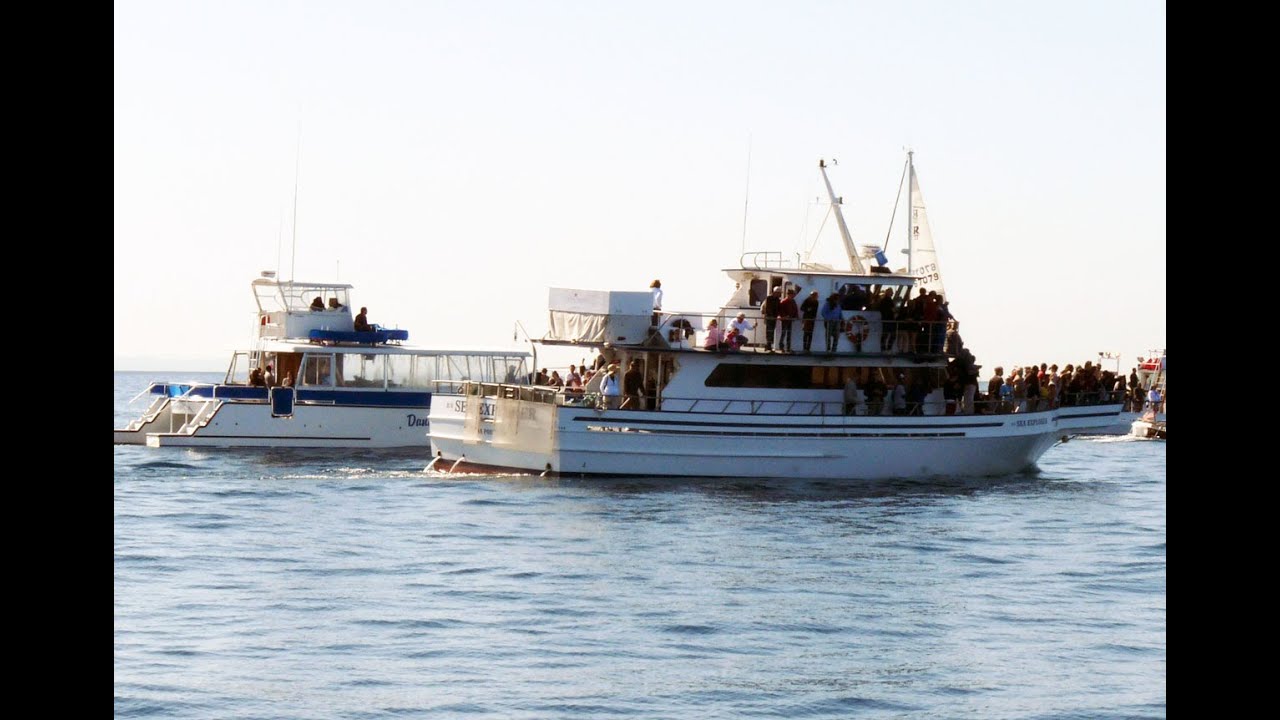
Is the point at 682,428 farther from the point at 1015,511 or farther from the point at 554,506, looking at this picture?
the point at 1015,511

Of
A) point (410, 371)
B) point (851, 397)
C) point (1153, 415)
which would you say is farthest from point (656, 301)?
point (1153, 415)

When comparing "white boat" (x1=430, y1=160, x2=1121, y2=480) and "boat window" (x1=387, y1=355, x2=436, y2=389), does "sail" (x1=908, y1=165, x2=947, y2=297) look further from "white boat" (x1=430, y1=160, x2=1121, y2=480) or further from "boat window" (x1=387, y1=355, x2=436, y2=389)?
"boat window" (x1=387, y1=355, x2=436, y2=389)

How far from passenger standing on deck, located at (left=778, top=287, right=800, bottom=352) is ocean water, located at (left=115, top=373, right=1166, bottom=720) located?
2326 millimetres

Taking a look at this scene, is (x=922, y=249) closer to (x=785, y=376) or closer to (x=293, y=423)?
(x=785, y=376)

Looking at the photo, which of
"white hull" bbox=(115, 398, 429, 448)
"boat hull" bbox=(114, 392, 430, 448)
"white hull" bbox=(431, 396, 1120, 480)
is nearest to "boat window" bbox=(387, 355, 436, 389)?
"boat hull" bbox=(114, 392, 430, 448)

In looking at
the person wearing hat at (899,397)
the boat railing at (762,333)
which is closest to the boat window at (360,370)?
the boat railing at (762,333)

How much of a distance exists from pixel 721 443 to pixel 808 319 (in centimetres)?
290

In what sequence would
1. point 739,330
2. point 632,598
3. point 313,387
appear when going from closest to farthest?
point 632,598, point 739,330, point 313,387

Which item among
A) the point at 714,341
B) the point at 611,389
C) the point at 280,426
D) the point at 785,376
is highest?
the point at 714,341

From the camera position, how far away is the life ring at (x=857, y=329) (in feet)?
108

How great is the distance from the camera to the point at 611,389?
3198 cm

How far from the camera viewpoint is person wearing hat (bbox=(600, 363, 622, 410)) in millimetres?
31984
